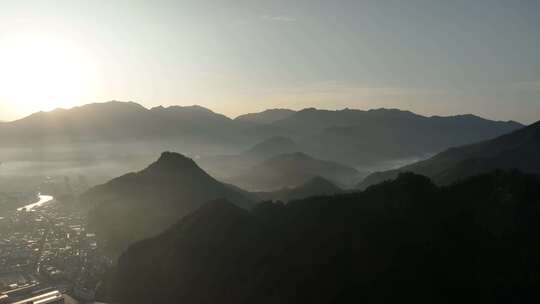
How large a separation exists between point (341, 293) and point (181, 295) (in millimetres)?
39669

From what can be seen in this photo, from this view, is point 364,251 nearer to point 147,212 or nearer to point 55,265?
point 147,212

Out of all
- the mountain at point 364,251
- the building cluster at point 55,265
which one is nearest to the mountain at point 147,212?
the building cluster at point 55,265

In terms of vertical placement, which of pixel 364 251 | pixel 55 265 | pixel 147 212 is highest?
pixel 364 251

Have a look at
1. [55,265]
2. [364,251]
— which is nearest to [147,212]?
[55,265]

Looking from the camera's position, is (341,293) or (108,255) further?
(108,255)

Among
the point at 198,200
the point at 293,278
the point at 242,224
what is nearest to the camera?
the point at 293,278

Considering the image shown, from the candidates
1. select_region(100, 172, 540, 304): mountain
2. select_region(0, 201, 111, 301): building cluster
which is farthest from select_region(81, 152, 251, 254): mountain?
select_region(100, 172, 540, 304): mountain

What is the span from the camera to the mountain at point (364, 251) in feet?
252

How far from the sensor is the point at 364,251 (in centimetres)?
8394

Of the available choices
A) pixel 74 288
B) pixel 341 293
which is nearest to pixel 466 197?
pixel 341 293

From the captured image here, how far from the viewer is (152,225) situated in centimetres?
16812

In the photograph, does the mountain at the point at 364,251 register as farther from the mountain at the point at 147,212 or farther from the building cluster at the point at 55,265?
the mountain at the point at 147,212

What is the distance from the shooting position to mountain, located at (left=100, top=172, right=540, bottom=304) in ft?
252

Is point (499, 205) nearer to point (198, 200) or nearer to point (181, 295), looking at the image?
point (181, 295)
